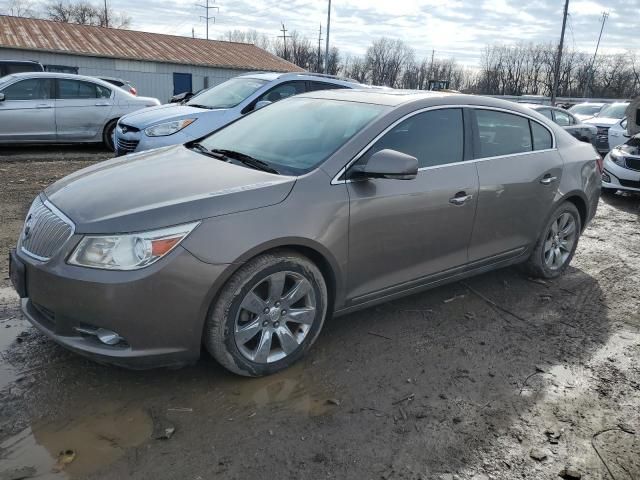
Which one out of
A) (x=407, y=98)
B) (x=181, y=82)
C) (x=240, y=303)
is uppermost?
(x=407, y=98)

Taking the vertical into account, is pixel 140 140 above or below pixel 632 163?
above

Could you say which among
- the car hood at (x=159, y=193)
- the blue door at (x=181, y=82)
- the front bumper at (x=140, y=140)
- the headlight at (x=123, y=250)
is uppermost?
the car hood at (x=159, y=193)

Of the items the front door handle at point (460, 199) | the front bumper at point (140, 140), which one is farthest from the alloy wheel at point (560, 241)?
the front bumper at point (140, 140)

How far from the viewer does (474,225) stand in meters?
4.00

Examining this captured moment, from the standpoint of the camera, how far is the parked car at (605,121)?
14.6 meters

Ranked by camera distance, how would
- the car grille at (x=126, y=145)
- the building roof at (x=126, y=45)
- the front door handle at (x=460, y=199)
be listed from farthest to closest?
1. the building roof at (x=126, y=45)
2. the car grille at (x=126, y=145)
3. the front door handle at (x=460, y=199)

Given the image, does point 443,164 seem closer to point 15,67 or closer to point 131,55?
point 15,67

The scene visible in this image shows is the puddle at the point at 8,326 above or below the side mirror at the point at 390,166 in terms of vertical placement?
below

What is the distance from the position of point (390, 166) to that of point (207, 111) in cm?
A: 518

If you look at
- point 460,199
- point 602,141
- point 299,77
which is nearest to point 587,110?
point 602,141

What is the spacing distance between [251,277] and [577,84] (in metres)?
84.0

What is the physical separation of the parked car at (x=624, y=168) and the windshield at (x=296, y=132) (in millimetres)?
7091

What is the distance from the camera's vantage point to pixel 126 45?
102 ft

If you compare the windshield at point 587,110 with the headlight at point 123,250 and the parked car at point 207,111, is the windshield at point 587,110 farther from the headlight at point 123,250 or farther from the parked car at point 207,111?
the headlight at point 123,250
